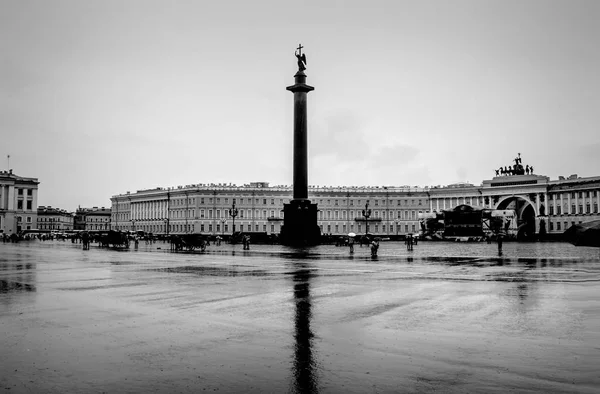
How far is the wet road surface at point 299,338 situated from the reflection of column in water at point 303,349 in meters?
0.02

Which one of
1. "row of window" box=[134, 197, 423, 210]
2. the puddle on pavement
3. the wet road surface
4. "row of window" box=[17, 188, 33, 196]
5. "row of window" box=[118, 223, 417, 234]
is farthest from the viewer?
"row of window" box=[134, 197, 423, 210]

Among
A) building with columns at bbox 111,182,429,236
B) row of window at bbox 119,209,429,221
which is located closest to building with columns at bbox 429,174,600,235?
row of window at bbox 119,209,429,221

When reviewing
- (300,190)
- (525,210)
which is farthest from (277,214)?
(300,190)

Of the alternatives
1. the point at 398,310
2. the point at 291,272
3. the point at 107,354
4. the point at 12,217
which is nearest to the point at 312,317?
the point at 398,310

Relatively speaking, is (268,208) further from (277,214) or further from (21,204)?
(21,204)

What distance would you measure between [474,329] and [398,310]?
2.17 meters

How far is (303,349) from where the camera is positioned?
7.47 metres

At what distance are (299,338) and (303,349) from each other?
0.75 metres

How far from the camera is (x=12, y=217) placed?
130 meters

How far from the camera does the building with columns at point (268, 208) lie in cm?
13488

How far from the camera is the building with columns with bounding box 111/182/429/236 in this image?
13488cm

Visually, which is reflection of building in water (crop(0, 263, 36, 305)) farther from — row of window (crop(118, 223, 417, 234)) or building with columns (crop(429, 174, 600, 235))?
building with columns (crop(429, 174, 600, 235))

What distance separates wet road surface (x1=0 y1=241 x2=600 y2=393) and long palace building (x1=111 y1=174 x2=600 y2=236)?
11879cm

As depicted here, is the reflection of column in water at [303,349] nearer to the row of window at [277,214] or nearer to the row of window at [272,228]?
the row of window at [272,228]
